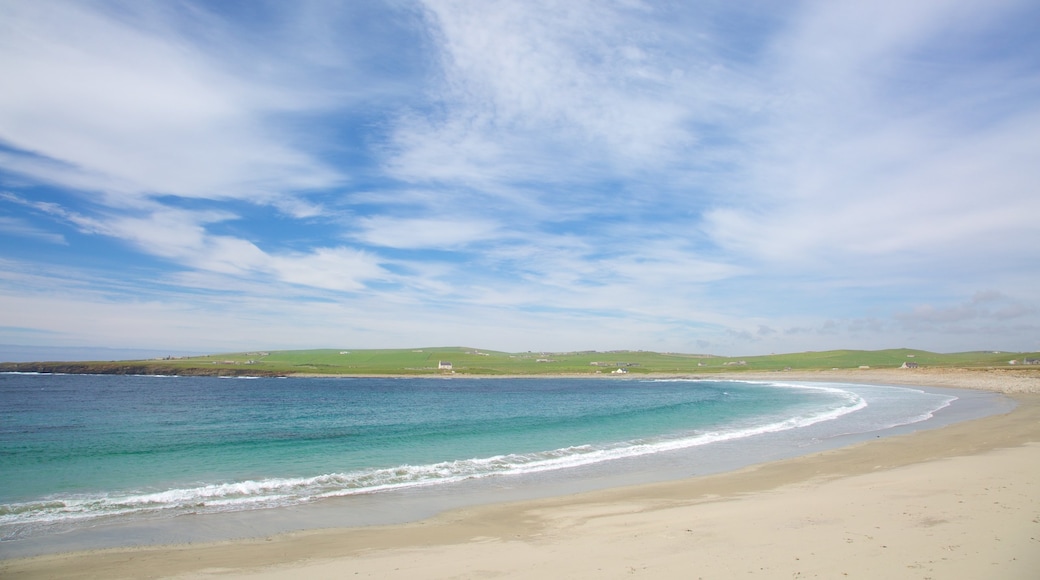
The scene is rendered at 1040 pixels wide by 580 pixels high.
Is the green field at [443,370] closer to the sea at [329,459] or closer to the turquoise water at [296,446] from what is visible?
the turquoise water at [296,446]

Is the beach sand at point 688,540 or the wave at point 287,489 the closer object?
the beach sand at point 688,540

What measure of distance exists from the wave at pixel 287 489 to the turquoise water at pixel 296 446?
0.04 meters

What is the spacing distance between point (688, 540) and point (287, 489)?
11.4m

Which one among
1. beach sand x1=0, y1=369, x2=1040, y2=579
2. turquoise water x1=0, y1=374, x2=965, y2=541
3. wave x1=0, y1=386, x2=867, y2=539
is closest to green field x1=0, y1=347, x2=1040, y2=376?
turquoise water x1=0, y1=374, x2=965, y2=541

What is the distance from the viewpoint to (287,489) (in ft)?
51.3

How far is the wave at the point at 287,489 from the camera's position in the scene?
43.1 ft

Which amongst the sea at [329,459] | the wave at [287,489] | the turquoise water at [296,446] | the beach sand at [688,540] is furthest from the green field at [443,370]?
the beach sand at [688,540]

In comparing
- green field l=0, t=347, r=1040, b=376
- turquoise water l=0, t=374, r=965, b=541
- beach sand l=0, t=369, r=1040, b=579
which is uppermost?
green field l=0, t=347, r=1040, b=376

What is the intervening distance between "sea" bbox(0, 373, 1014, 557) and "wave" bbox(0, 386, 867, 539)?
7cm

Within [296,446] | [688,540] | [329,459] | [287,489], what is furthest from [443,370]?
[688,540]

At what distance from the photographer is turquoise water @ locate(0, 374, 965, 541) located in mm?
14766

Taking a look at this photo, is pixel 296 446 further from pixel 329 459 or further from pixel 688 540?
pixel 688 540

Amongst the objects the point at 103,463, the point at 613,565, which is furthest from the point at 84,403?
the point at 613,565

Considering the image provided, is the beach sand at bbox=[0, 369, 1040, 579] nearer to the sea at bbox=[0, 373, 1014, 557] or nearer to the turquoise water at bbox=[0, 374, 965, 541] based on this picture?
the sea at bbox=[0, 373, 1014, 557]
